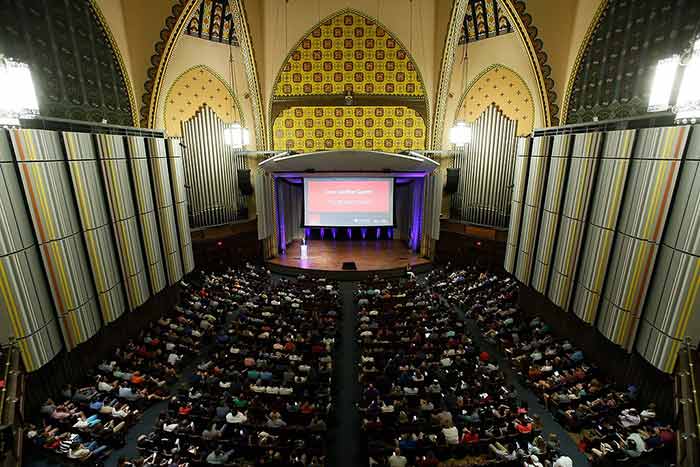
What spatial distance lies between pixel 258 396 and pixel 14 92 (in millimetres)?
7263

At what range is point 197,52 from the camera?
1576cm

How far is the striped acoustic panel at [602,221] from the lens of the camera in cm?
890

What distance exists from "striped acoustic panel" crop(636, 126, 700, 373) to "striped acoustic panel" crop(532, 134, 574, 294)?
3.63 meters

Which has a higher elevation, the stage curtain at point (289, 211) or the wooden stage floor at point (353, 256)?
the stage curtain at point (289, 211)

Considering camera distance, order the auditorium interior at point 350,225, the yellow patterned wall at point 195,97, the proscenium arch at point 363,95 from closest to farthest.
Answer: the auditorium interior at point 350,225 → the yellow patterned wall at point 195,97 → the proscenium arch at point 363,95

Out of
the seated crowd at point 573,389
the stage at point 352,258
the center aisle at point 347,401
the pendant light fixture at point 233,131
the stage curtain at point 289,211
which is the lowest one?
the center aisle at point 347,401

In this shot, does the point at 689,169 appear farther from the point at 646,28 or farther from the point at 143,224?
the point at 143,224

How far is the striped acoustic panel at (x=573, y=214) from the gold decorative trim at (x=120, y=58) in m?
14.6

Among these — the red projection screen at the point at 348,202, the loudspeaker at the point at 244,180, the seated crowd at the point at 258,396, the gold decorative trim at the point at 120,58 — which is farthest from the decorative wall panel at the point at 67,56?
the red projection screen at the point at 348,202

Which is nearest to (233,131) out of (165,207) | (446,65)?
(165,207)

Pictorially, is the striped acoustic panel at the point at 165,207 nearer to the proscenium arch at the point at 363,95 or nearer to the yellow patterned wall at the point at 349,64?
the proscenium arch at the point at 363,95

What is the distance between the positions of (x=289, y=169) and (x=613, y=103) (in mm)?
13134

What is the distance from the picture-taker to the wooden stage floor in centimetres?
1819

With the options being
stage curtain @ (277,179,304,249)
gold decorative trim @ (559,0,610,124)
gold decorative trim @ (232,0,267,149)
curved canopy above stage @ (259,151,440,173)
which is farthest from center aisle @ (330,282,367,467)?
gold decorative trim @ (559,0,610,124)
